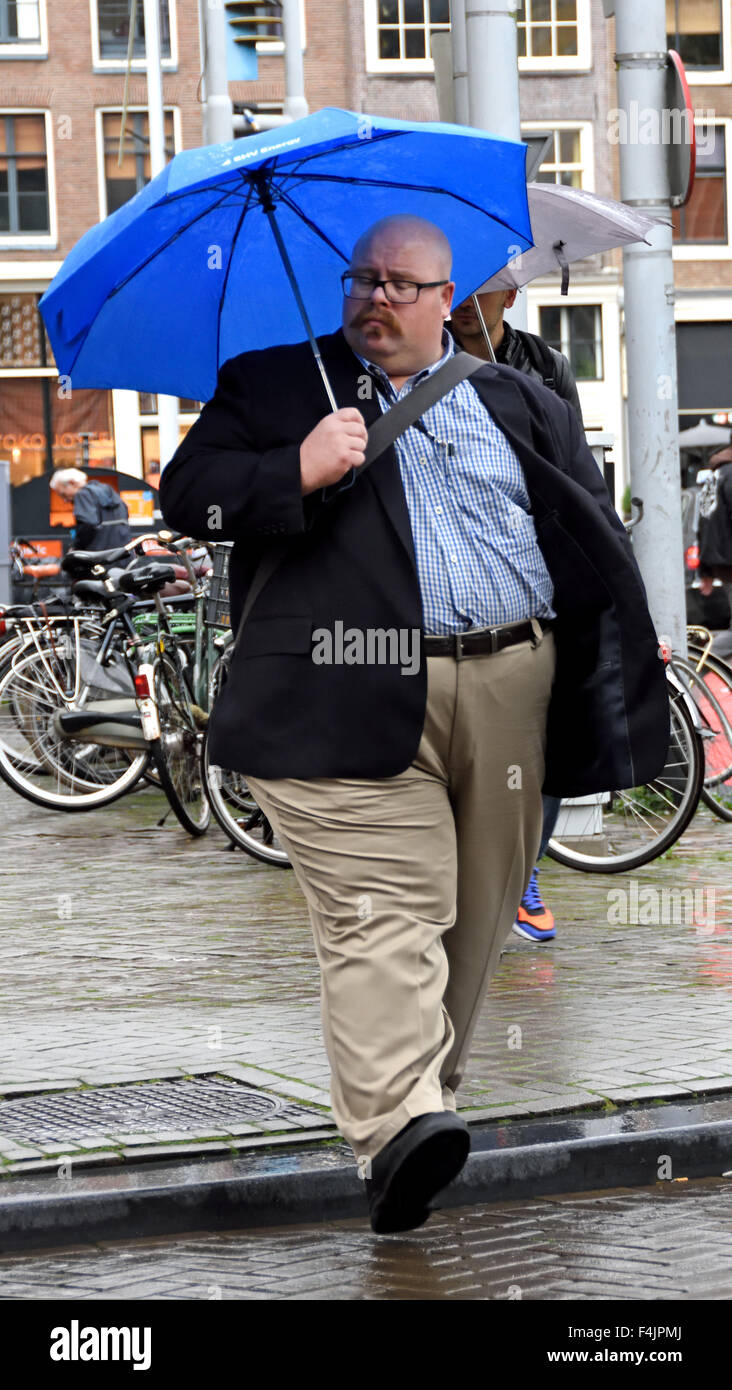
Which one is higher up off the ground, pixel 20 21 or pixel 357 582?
pixel 20 21

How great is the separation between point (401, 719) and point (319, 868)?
0.97 feet

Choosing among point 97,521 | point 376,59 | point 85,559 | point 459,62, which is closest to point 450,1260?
point 459,62

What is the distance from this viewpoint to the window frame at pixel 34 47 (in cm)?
3712

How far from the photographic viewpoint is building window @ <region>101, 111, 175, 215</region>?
37.3m

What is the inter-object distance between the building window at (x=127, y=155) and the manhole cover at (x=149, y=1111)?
3419cm

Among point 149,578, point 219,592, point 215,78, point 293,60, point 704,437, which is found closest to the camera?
point 219,592

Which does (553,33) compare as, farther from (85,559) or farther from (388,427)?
(388,427)

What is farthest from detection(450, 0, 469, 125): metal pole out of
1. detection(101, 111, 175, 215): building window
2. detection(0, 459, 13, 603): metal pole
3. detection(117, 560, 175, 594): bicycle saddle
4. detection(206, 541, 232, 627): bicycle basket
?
detection(101, 111, 175, 215): building window

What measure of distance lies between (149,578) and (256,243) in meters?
4.85

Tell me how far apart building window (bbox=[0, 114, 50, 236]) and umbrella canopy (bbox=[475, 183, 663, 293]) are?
32.6 metres

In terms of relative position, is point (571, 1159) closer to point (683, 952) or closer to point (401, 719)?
point (401, 719)

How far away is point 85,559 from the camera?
10.2 meters

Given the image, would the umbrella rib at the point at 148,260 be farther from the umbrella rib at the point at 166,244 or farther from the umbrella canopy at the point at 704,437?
the umbrella canopy at the point at 704,437

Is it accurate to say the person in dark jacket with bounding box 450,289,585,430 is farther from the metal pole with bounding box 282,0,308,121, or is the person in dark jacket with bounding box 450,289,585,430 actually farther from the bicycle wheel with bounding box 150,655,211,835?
the metal pole with bounding box 282,0,308,121
